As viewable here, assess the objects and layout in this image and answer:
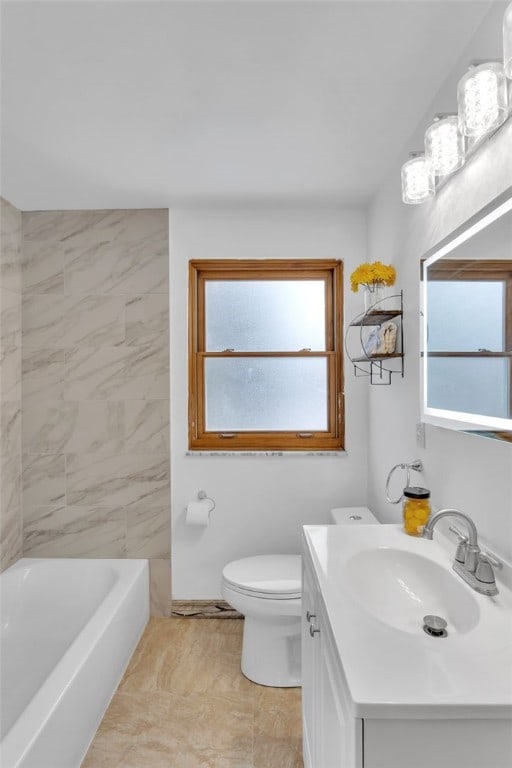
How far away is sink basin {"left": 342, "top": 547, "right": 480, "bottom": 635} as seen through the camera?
1063 millimetres

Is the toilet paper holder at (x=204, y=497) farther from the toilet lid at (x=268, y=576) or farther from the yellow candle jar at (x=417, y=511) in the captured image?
the yellow candle jar at (x=417, y=511)

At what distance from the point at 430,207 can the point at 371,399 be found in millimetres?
1142

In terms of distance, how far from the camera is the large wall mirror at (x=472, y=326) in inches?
42.1

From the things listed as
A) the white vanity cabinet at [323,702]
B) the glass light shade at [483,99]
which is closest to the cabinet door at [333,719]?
the white vanity cabinet at [323,702]

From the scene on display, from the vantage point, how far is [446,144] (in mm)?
1288

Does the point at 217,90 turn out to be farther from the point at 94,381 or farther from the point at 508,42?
the point at 94,381

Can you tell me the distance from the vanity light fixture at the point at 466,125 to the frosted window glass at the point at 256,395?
4.24 feet

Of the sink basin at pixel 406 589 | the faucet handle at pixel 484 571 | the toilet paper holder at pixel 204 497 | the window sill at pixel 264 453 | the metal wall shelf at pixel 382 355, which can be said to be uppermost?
the metal wall shelf at pixel 382 355

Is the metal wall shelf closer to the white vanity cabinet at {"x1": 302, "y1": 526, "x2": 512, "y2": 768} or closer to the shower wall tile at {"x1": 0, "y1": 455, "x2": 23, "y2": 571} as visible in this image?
the white vanity cabinet at {"x1": 302, "y1": 526, "x2": 512, "y2": 768}

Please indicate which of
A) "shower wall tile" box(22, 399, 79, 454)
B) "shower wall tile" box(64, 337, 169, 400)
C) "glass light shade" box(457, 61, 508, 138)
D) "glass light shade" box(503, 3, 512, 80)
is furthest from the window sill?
"glass light shade" box(503, 3, 512, 80)

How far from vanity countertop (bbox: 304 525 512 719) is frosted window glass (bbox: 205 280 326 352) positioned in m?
1.39

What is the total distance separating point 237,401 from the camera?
2.61 meters

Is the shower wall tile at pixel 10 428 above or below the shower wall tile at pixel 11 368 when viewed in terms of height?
below

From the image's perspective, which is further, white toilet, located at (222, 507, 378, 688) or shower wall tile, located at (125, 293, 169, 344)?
shower wall tile, located at (125, 293, 169, 344)
